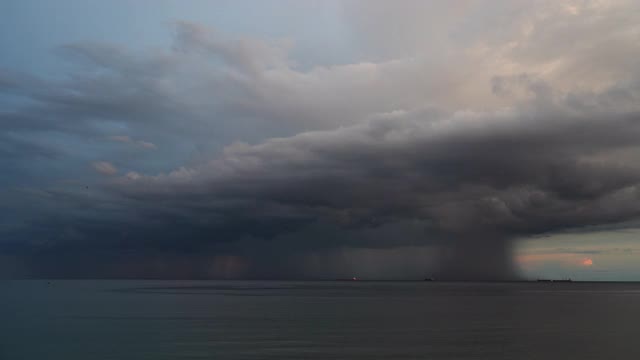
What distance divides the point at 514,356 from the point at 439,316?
5511 cm

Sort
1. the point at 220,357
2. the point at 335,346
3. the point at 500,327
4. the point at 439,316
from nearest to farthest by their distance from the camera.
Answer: the point at 220,357, the point at 335,346, the point at 500,327, the point at 439,316

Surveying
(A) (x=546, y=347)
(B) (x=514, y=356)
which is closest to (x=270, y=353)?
(B) (x=514, y=356)

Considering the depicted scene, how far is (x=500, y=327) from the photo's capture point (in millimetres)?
94375

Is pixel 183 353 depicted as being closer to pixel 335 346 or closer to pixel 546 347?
pixel 335 346

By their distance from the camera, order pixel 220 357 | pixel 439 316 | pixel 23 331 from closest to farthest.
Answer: pixel 220 357, pixel 23 331, pixel 439 316

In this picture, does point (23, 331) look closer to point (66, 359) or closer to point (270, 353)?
point (66, 359)

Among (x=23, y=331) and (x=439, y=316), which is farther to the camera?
(x=439, y=316)

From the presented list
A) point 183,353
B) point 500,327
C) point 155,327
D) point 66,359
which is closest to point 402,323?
point 500,327

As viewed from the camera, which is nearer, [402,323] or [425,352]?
[425,352]

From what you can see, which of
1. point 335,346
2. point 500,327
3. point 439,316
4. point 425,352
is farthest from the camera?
point 439,316

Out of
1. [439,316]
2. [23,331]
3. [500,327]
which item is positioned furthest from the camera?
[439,316]

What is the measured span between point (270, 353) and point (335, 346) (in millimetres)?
9176

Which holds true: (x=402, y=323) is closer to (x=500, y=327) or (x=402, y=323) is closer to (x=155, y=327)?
(x=500, y=327)

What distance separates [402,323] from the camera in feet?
327
